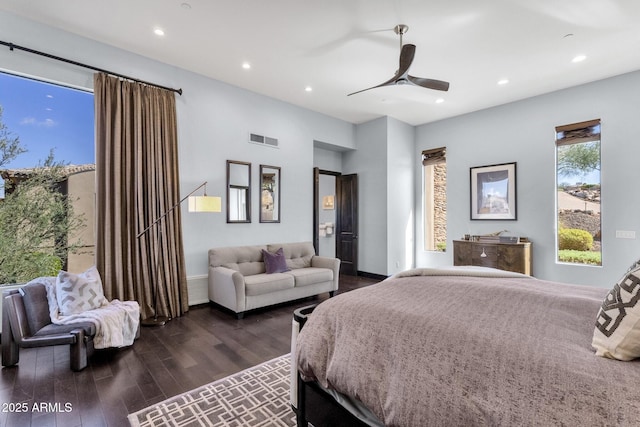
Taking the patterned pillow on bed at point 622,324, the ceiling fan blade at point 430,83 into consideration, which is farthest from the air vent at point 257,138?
the patterned pillow on bed at point 622,324

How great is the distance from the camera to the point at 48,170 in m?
3.31

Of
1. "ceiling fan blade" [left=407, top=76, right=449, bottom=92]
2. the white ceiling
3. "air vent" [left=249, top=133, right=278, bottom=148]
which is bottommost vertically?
"air vent" [left=249, top=133, right=278, bottom=148]

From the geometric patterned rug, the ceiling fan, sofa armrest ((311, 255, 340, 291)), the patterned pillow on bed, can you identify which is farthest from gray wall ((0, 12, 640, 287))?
the patterned pillow on bed

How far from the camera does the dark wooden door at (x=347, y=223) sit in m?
6.80

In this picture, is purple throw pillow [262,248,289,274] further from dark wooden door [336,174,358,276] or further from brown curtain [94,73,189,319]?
dark wooden door [336,174,358,276]

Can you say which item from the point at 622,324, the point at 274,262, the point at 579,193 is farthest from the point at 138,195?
the point at 579,193

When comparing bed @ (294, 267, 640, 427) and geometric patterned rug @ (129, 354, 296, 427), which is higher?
bed @ (294, 267, 640, 427)

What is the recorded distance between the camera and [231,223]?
4.79 m

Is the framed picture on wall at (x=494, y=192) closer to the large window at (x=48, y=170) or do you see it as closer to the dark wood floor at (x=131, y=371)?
the dark wood floor at (x=131, y=371)

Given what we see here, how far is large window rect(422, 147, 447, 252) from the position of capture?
6539 mm

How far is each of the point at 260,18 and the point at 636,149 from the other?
18.2 feet

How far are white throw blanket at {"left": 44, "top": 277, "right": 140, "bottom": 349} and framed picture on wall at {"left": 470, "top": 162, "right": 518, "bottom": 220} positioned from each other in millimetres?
5955

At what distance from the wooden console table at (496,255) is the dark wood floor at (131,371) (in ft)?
12.1

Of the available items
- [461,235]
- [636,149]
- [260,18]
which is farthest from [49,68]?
[636,149]
